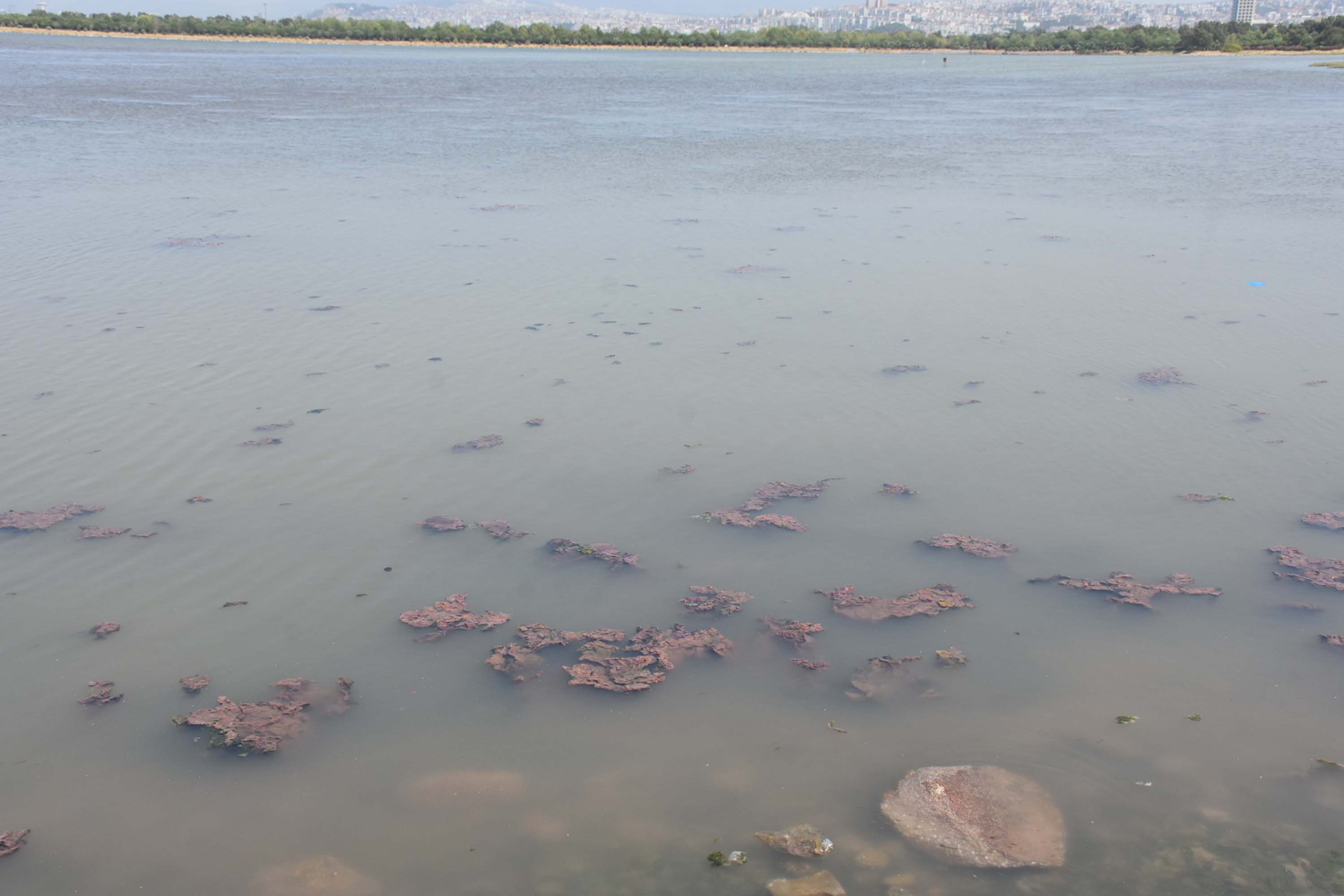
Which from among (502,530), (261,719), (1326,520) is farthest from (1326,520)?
(261,719)

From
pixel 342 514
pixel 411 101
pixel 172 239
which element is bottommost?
pixel 342 514

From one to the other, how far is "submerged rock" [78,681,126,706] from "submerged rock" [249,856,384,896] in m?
1.29

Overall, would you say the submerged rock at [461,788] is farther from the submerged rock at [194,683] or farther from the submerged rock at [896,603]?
the submerged rock at [896,603]

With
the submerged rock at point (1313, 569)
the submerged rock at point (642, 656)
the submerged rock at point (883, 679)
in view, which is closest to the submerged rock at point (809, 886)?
the submerged rock at point (883, 679)

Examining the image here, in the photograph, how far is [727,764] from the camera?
3953 mm

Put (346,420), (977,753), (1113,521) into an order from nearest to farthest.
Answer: (977,753), (1113,521), (346,420)

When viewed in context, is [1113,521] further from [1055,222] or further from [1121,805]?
[1055,222]

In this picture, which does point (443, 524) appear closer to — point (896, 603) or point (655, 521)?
point (655, 521)

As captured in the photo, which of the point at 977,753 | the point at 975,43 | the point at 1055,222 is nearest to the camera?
the point at 977,753

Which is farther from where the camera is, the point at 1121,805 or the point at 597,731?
the point at 597,731

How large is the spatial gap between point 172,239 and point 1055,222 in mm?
11050

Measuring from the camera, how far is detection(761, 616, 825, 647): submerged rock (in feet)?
15.3

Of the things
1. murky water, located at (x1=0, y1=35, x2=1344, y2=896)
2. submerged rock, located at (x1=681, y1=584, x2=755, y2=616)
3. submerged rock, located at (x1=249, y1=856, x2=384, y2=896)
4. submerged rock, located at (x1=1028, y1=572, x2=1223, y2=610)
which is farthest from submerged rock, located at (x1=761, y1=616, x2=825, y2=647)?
submerged rock, located at (x1=249, y1=856, x2=384, y2=896)

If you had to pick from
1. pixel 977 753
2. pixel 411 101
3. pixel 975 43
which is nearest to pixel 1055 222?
pixel 977 753
